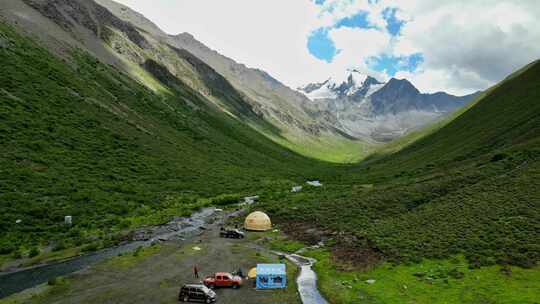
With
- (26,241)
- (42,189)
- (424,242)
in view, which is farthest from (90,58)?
(424,242)

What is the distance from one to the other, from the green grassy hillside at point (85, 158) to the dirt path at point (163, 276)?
1588cm

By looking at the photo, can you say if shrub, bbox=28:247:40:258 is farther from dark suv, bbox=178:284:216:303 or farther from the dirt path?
dark suv, bbox=178:284:216:303

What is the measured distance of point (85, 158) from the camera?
11394 cm

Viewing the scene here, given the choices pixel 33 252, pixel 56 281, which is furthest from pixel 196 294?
pixel 33 252

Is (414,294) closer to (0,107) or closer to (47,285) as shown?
(47,285)

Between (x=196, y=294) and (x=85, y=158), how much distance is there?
83.6 m

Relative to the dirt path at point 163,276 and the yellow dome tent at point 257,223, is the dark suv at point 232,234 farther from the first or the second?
the yellow dome tent at point 257,223

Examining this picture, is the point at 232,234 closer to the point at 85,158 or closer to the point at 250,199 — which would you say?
the point at 250,199

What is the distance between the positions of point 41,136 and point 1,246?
57206mm

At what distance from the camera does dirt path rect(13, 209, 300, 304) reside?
46875mm

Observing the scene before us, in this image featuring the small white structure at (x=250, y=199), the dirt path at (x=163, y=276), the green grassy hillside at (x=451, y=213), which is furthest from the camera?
the small white structure at (x=250, y=199)

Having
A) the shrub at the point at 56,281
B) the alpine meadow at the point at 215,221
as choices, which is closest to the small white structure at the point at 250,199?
the alpine meadow at the point at 215,221

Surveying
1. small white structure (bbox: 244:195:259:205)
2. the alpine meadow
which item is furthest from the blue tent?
small white structure (bbox: 244:195:259:205)

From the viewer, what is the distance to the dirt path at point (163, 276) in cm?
4688
